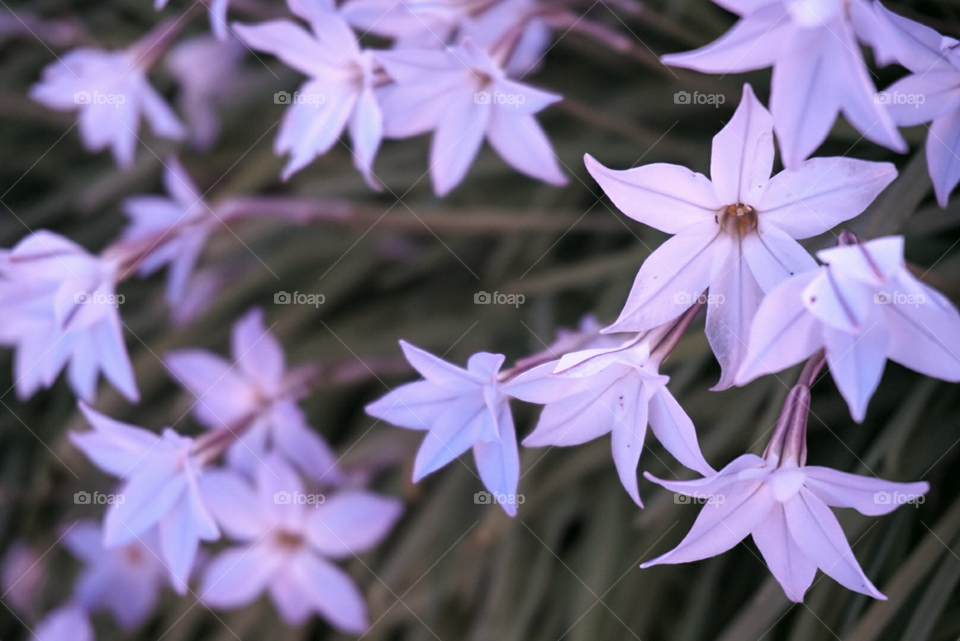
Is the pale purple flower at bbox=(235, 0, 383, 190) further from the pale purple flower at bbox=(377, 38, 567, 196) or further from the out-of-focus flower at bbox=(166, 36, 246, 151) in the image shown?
the out-of-focus flower at bbox=(166, 36, 246, 151)

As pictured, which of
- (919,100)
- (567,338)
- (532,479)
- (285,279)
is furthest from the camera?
(285,279)

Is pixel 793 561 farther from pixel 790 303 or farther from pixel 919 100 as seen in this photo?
pixel 919 100

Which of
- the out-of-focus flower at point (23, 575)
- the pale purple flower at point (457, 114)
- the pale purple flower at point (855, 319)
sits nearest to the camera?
the pale purple flower at point (855, 319)

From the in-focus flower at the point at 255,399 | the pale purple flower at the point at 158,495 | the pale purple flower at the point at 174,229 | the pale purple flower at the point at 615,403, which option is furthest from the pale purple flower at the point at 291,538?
the pale purple flower at the point at 615,403

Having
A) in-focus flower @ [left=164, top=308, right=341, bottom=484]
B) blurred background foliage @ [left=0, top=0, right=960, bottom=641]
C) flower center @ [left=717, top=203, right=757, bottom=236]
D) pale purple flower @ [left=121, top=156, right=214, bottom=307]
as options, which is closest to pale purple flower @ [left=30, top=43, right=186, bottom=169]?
pale purple flower @ [left=121, top=156, right=214, bottom=307]

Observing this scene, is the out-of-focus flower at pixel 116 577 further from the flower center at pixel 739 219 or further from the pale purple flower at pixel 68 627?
the flower center at pixel 739 219

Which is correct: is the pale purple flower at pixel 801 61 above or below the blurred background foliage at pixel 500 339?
above

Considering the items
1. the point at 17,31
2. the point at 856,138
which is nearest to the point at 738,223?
the point at 856,138
